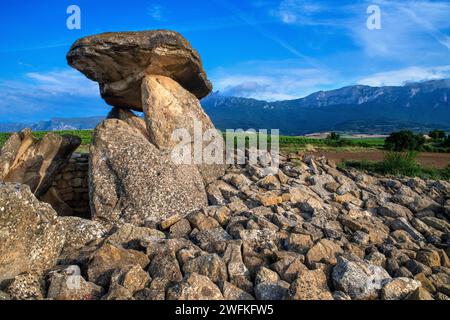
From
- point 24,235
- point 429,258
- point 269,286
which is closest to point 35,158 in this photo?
point 24,235

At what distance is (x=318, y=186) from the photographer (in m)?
11.0

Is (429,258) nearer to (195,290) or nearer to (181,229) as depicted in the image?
(195,290)

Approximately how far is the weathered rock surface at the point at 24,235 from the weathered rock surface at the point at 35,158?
509cm

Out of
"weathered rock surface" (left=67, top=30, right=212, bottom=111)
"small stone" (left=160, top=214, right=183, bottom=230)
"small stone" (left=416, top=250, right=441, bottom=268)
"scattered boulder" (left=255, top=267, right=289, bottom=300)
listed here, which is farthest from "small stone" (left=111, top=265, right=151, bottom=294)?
"weathered rock surface" (left=67, top=30, right=212, bottom=111)

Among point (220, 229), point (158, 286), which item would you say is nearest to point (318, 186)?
point (220, 229)

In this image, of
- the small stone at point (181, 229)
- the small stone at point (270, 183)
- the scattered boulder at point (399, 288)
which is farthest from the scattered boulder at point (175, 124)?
the scattered boulder at point (399, 288)

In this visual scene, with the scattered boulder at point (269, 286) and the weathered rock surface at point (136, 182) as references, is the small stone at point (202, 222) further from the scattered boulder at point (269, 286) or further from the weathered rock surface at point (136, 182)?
the scattered boulder at point (269, 286)

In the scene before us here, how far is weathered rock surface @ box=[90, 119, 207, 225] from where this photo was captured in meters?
8.98

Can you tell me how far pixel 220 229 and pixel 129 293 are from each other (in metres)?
2.59

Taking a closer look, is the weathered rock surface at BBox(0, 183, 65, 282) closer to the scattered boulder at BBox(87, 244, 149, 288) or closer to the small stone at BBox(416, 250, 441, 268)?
the scattered boulder at BBox(87, 244, 149, 288)

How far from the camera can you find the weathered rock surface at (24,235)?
593cm

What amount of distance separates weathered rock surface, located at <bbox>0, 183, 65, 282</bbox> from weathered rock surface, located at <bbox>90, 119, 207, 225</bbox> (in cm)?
241

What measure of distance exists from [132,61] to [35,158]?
391cm

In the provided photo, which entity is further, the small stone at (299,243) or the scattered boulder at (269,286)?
the small stone at (299,243)
